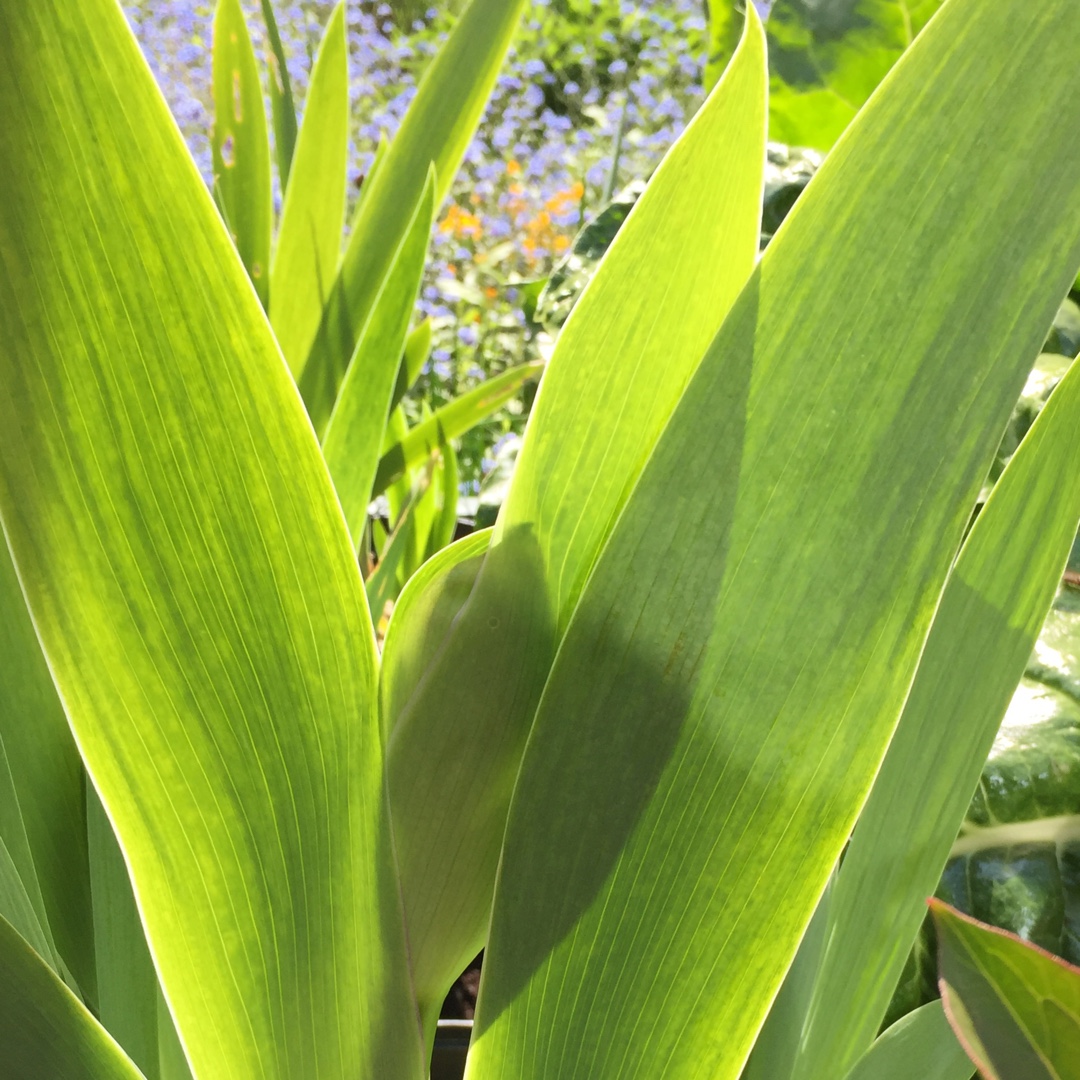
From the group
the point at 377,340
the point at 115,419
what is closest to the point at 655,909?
the point at 115,419

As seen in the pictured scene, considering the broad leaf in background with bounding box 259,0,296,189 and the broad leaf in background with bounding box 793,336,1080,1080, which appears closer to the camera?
the broad leaf in background with bounding box 793,336,1080,1080

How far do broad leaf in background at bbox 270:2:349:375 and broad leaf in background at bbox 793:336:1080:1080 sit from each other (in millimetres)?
349

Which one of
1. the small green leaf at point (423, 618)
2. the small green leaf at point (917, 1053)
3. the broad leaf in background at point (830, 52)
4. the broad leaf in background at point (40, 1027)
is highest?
the broad leaf in background at point (830, 52)

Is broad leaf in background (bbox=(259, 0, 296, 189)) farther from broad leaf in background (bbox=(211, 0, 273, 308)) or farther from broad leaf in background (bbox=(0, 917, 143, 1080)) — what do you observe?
broad leaf in background (bbox=(0, 917, 143, 1080))

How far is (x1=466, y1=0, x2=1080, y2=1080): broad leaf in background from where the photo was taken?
14 centimetres

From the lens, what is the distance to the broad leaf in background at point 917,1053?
224 mm

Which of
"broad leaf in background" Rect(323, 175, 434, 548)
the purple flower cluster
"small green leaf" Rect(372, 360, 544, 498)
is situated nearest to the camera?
"broad leaf in background" Rect(323, 175, 434, 548)

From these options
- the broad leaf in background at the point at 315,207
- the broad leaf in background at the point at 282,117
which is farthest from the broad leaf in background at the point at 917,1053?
the broad leaf in background at the point at 282,117

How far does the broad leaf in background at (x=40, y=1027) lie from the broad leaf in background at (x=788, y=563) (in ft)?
0.26

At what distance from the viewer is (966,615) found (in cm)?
22

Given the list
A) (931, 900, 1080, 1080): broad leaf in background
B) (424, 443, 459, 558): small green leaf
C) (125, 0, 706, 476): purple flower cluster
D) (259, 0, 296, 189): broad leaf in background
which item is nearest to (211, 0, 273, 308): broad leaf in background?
(259, 0, 296, 189): broad leaf in background

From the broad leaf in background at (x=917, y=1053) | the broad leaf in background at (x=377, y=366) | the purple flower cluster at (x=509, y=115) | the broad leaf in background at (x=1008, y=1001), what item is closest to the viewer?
the broad leaf in background at (x=1008, y=1001)

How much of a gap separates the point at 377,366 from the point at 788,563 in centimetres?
24

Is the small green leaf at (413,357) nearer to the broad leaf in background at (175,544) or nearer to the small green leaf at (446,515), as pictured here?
the small green leaf at (446,515)
